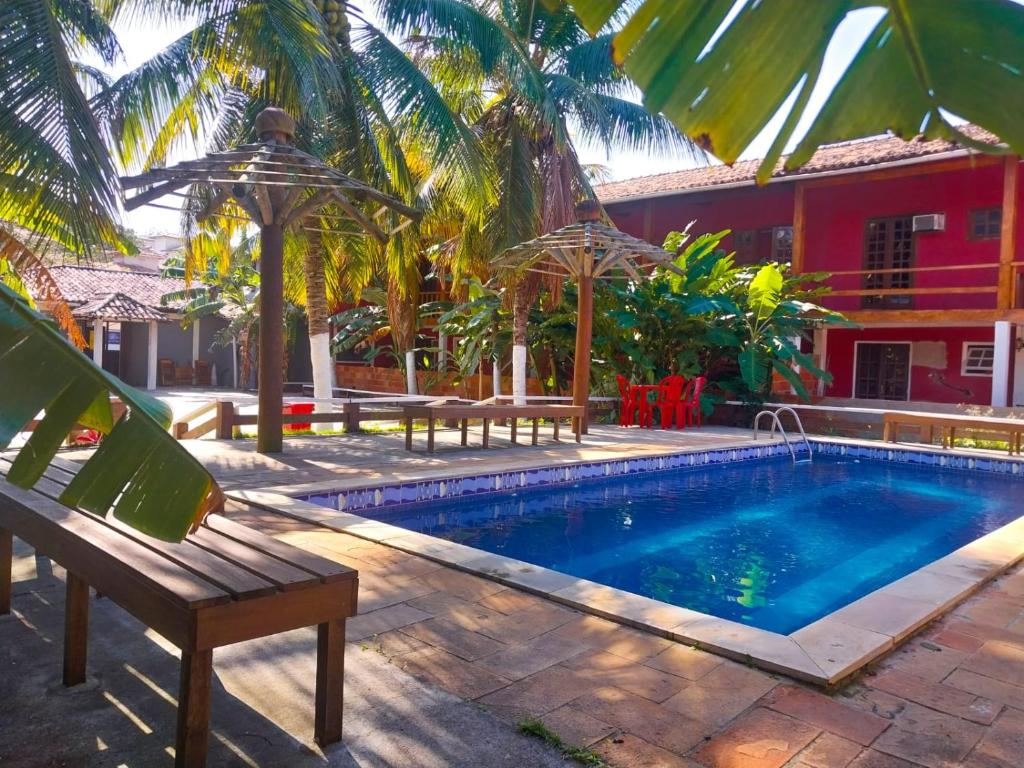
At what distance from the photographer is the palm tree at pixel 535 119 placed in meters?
11.9

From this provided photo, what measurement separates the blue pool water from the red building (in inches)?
248

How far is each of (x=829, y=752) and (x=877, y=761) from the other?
136 mm

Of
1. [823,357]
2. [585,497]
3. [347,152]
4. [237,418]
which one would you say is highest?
[347,152]

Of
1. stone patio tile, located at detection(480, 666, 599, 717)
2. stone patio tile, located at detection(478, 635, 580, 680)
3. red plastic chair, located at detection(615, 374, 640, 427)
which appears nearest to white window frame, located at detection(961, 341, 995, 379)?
red plastic chair, located at detection(615, 374, 640, 427)

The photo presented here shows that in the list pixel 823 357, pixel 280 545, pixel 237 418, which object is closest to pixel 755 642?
pixel 280 545

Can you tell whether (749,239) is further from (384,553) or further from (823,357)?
(384,553)

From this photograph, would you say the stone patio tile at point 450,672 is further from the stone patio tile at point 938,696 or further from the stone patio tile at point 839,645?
the stone patio tile at point 938,696

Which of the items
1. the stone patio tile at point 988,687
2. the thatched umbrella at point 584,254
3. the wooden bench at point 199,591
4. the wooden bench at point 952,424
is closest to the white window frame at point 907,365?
the wooden bench at point 952,424

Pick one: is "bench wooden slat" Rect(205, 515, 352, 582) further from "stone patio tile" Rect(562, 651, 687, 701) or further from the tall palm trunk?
the tall palm trunk

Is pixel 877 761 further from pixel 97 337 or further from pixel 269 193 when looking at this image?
pixel 97 337

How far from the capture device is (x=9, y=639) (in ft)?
9.96

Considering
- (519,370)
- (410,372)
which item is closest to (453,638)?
(519,370)

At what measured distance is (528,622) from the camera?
349 centimetres

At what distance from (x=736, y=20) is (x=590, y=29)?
0.26 m
